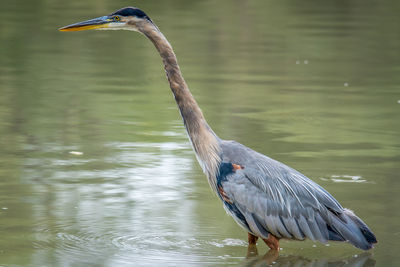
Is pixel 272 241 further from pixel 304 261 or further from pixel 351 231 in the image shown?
pixel 351 231

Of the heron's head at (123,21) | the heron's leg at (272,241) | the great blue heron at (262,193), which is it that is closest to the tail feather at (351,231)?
the great blue heron at (262,193)

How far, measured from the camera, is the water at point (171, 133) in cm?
698

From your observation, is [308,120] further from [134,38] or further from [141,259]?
[134,38]

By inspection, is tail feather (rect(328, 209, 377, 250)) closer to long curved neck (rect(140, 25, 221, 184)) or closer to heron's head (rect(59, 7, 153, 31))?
long curved neck (rect(140, 25, 221, 184))

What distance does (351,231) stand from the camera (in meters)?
6.65

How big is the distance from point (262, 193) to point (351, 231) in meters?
0.70

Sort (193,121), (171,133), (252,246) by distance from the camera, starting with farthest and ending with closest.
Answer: (171,133)
(252,246)
(193,121)

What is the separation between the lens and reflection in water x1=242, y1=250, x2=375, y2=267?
6.66m

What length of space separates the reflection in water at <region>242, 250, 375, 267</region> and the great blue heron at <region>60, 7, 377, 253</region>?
11 centimetres

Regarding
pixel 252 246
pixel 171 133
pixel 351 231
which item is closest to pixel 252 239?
pixel 252 246

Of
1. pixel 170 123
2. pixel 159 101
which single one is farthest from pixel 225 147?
pixel 159 101

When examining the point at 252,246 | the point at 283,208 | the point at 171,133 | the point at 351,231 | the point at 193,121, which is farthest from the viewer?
the point at 171,133

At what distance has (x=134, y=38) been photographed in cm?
1948

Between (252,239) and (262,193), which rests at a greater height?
(262,193)
